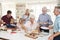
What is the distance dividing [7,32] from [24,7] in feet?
1.25

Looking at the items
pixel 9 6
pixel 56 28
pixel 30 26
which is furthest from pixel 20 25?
pixel 56 28

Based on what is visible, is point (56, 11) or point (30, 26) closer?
point (56, 11)

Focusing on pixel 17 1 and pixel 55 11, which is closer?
pixel 55 11

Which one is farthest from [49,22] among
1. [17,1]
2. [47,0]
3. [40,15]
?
[17,1]

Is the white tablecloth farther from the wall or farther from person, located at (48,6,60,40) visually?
the wall

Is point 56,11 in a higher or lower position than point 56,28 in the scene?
higher

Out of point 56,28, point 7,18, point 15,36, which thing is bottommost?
point 15,36

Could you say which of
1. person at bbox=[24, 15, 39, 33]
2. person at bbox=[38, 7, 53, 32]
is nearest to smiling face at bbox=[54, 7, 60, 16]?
person at bbox=[38, 7, 53, 32]

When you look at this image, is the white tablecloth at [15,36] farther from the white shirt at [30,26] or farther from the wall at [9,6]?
the wall at [9,6]

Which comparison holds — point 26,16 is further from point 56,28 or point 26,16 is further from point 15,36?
point 56,28

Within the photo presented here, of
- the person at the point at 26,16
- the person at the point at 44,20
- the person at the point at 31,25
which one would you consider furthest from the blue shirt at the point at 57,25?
the person at the point at 26,16

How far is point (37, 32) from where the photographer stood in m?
2.04

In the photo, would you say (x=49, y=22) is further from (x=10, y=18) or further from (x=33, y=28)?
(x=10, y=18)

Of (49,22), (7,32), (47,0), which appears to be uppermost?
(47,0)
